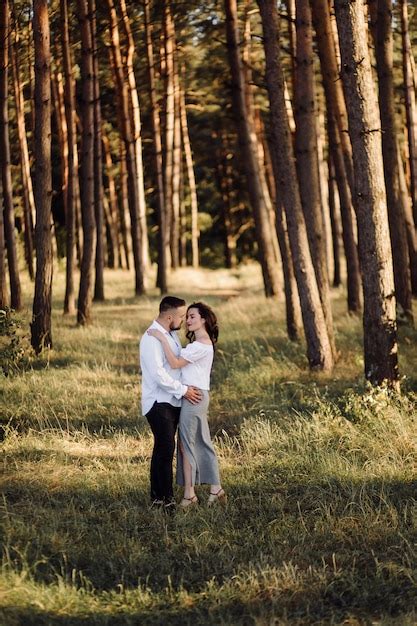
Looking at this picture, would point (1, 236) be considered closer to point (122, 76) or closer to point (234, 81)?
point (234, 81)

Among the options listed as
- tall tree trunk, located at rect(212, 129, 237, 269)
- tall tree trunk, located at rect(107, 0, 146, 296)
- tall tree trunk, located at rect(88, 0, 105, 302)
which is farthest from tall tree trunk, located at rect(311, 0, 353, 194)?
tall tree trunk, located at rect(212, 129, 237, 269)

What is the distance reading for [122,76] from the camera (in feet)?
81.3

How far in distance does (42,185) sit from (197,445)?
852cm

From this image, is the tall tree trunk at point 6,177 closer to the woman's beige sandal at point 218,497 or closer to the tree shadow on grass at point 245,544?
the tree shadow on grass at point 245,544

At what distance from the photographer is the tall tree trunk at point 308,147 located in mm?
13305

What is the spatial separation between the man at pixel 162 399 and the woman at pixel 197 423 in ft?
0.35

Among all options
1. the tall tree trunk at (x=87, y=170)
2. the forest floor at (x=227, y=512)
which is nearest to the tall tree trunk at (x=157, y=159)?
the tall tree trunk at (x=87, y=170)

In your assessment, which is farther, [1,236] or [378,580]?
[1,236]

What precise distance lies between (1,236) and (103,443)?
9358 mm

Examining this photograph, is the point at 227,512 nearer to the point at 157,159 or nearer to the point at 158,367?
the point at 158,367

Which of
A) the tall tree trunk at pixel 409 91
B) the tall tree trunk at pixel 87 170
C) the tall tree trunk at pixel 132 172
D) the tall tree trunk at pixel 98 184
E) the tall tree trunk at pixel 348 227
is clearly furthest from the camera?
the tall tree trunk at pixel 132 172

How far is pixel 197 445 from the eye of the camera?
23.9 ft

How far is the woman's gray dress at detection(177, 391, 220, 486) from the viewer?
7.18 metres

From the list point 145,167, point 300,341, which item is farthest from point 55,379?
point 145,167
